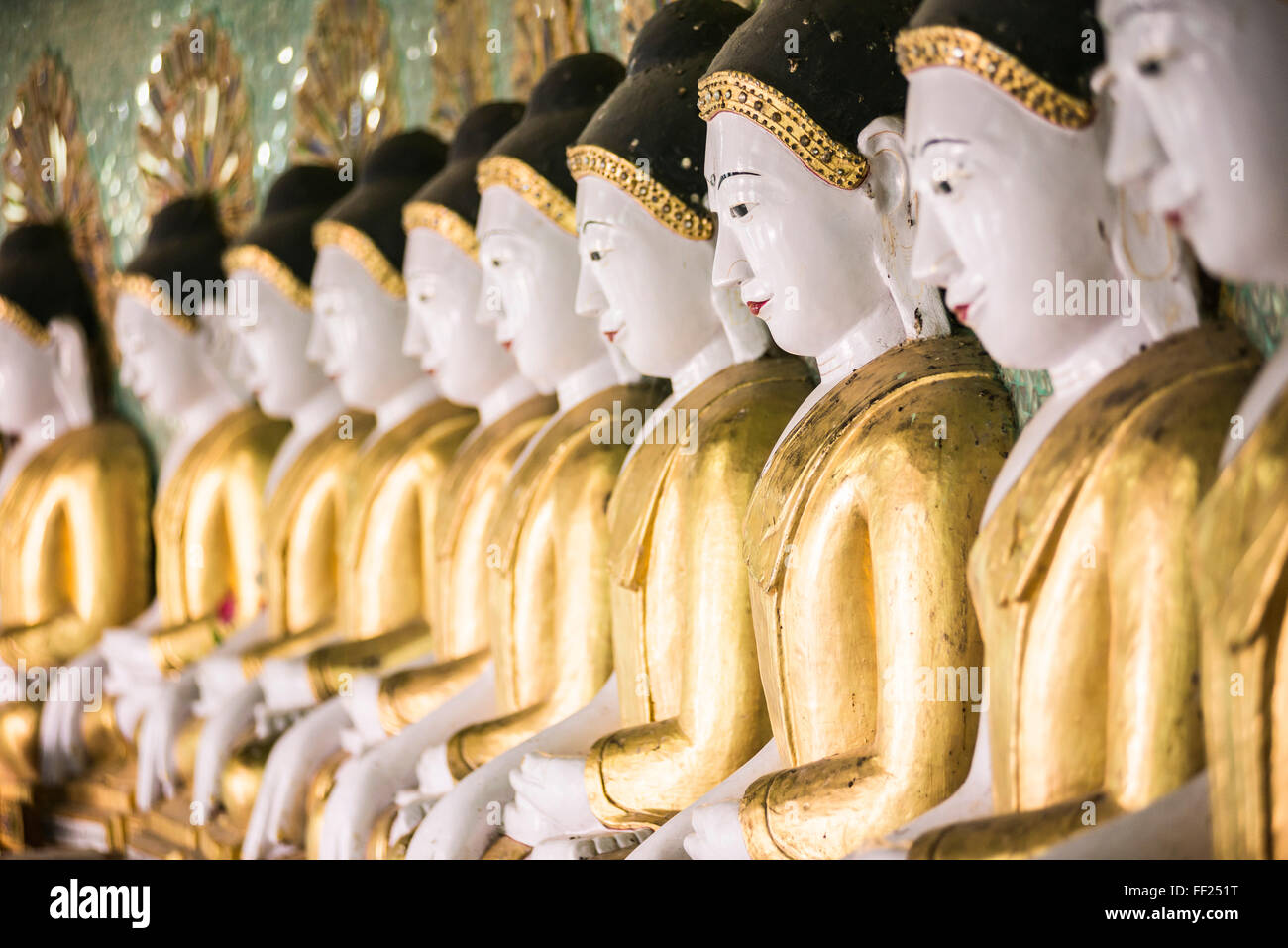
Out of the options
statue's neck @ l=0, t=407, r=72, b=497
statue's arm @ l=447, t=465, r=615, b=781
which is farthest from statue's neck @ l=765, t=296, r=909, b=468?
statue's neck @ l=0, t=407, r=72, b=497

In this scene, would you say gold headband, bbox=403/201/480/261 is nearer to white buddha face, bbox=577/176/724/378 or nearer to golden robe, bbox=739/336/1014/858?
white buddha face, bbox=577/176/724/378

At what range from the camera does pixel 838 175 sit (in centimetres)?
208

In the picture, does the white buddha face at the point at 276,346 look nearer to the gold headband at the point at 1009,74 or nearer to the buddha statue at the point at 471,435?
the buddha statue at the point at 471,435

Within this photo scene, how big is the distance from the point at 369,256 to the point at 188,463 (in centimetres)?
106

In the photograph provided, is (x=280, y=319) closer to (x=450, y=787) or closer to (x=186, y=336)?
(x=186, y=336)

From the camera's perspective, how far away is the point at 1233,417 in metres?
1.52

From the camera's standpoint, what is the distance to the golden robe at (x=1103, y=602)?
4.96 feet

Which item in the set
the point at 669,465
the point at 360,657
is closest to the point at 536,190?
the point at 669,465

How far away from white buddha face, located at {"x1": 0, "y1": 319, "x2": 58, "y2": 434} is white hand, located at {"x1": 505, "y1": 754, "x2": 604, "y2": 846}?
291 cm

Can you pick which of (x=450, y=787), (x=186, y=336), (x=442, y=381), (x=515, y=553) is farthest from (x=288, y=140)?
(x=450, y=787)

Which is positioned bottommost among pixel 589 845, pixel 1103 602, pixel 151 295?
pixel 589 845

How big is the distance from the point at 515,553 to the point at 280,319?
1381mm

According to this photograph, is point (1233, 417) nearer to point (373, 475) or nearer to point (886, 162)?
point (886, 162)

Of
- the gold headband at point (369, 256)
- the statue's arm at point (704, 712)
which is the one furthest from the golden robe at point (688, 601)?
the gold headband at point (369, 256)
